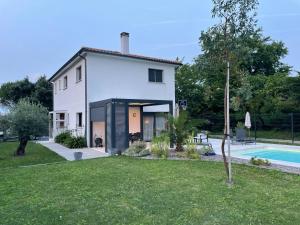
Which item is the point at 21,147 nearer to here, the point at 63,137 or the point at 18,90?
the point at 63,137

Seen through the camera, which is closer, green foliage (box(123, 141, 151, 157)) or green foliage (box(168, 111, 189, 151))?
green foliage (box(123, 141, 151, 157))

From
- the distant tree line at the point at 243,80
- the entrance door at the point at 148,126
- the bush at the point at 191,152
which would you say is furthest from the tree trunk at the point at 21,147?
the entrance door at the point at 148,126

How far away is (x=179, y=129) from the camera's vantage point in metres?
15.0

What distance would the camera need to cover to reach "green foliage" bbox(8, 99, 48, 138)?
49.6 feet

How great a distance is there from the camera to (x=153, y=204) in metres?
6.35

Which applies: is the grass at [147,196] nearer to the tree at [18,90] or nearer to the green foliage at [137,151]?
the green foliage at [137,151]

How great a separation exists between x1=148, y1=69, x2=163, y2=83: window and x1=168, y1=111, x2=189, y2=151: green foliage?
287 inches

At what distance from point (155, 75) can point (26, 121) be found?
10100 millimetres

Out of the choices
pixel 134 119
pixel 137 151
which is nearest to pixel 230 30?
pixel 137 151

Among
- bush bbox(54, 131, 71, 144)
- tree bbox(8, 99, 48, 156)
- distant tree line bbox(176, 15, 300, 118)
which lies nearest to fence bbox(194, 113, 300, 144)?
distant tree line bbox(176, 15, 300, 118)

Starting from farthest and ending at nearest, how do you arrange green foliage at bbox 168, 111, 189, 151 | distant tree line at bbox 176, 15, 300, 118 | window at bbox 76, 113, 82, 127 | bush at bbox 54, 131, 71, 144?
1. bush at bbox 54, 131, 71, 144
2. window at bbox 76, 113, 82, 127
3. green foliage at bbox 168, 111, 189, 151
4. distant tree line at bbox 176, 15, 300, 118

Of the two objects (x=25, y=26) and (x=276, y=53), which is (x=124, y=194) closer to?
(x=25, y=26)

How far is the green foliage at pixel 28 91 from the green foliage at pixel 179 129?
2796 cm

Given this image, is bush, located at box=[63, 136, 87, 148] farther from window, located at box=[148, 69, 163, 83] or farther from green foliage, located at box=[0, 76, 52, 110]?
green foliage, located at box=[0, 76, 52, 110]
